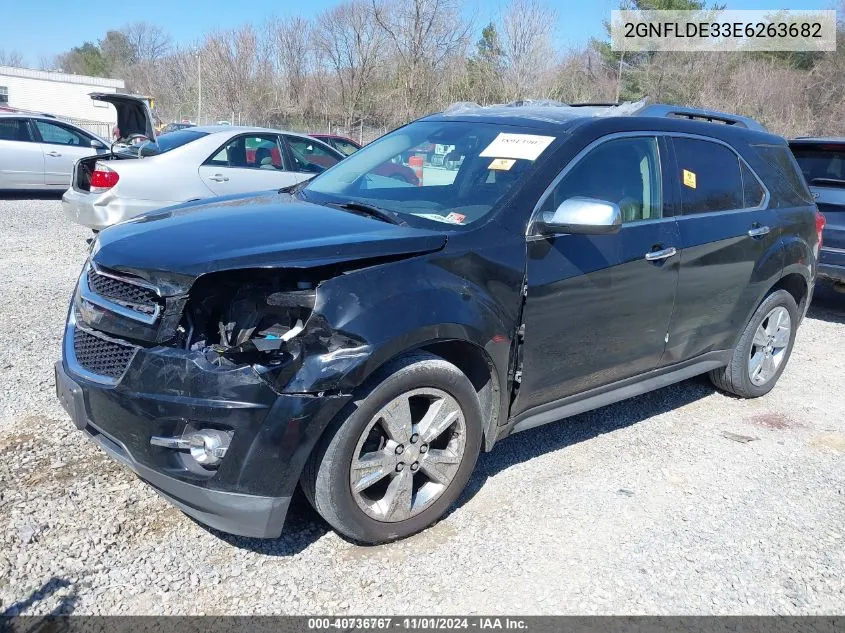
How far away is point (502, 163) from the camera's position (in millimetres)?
3701

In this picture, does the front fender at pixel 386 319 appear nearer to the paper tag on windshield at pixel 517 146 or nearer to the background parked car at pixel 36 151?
the paper tag on windshield at pixel 517 146

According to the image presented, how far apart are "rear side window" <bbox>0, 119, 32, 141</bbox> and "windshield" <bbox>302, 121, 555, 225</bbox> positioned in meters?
11.5

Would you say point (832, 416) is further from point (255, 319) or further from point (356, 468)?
point (255, 319)

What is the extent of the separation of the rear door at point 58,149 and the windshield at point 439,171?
11.3m

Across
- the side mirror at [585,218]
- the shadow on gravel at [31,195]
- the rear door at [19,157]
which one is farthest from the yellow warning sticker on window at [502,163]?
the shadow on gravel at [31,195]

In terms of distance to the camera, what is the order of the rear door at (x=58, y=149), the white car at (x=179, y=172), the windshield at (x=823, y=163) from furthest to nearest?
the rear door at (x=58, y=149)
the white car at (x=179, y=172)
the windshield at (x=823, y=163)

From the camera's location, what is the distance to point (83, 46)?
86.4 meters

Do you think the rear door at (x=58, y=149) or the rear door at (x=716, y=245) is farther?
the rear door at (x=58, y=149)

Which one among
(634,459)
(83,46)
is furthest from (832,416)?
(83,46)

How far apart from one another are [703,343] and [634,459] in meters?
0.92

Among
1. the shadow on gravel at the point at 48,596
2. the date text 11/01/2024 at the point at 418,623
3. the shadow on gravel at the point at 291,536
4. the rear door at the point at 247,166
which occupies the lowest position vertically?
the date text 11/01/2024 at the point at 418,623

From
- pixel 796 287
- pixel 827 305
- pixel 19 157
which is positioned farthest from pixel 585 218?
pixel 19 157

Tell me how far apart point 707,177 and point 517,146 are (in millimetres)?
1420

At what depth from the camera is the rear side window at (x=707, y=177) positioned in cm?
429
